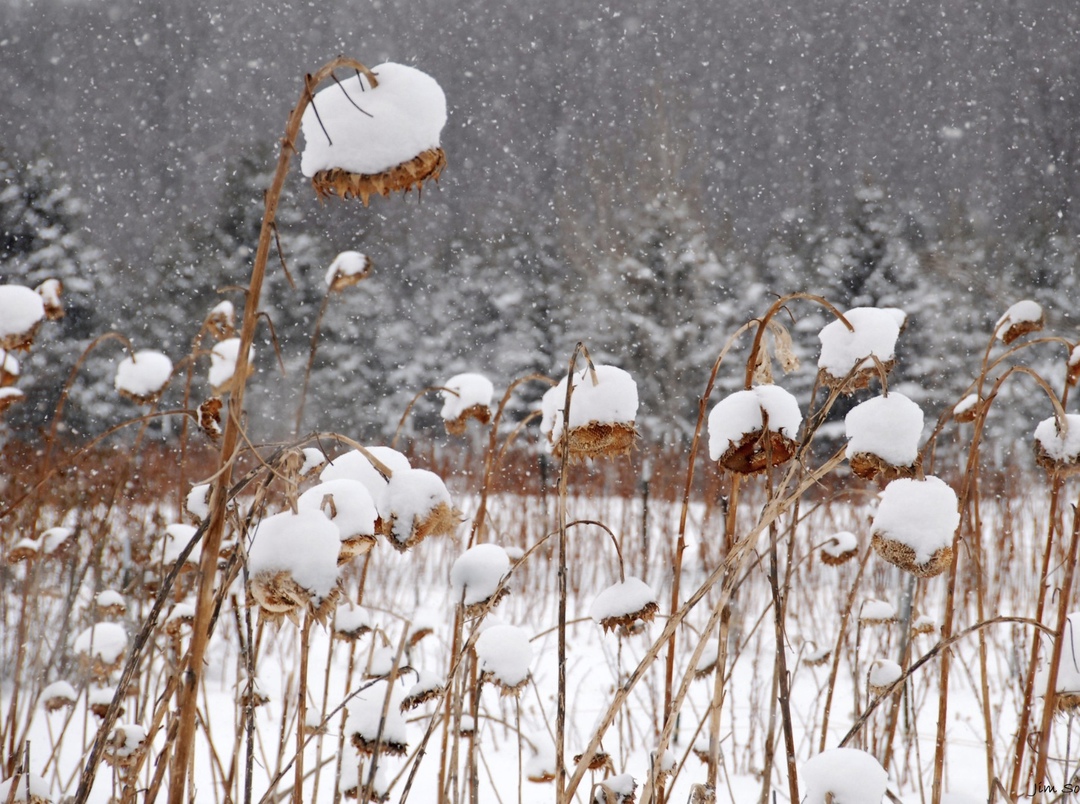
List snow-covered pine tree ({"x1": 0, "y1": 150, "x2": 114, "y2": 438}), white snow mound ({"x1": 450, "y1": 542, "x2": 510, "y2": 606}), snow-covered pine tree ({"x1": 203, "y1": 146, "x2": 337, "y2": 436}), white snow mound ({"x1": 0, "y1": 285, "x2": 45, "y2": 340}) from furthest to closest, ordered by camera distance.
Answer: snow-covered pine tree ({"x1": 203, "y1": 146, "x2": 337, "y2": 436}), snow-covered pine tree ({"x1": 0, "y1": 150, "x2": 114, "y2": 438}), white snow mound ({"x1": 0, "y1": 285, "x2": 45, "y2": 340}), white snow mound ({"x1": 450, "y1": 542, "x2": 510, "y2": 606})

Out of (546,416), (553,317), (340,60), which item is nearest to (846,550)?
(546,416)

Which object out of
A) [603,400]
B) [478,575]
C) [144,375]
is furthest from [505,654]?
[144,375]

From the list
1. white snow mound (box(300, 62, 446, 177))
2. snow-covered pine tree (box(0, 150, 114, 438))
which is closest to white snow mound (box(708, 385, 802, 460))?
white snow mound (box(300, 62, 446, 177))

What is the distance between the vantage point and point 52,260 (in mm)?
14977

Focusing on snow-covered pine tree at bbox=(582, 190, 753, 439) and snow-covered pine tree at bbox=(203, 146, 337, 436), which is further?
snow-covered pine tree at bbox=(203, 146, 337, 436)

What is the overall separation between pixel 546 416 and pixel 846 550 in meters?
1.42

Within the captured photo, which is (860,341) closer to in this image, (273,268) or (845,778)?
(845,778)

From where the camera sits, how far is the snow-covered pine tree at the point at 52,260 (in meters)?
14.8

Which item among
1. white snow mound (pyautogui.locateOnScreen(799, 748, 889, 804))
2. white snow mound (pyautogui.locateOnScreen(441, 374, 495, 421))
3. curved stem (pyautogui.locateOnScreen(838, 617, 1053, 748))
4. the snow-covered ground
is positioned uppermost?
white snow mound (pyautogui.locateOnScreen(441, 374, 495, 421))

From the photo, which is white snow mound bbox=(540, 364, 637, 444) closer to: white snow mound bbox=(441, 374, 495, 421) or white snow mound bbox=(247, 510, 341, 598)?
white snow mound bbox=(247, 510, 341, 598)

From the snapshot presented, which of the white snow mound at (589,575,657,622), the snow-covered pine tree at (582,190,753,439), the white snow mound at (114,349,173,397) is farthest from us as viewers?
the snow-covered pine tree at (582,190,753,439)

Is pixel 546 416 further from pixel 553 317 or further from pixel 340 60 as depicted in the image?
pixel 553 317

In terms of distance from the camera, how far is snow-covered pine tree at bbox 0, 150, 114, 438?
48.6ft

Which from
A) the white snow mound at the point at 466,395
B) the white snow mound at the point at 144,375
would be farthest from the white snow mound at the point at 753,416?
the white snow mound at the point at 144,375
